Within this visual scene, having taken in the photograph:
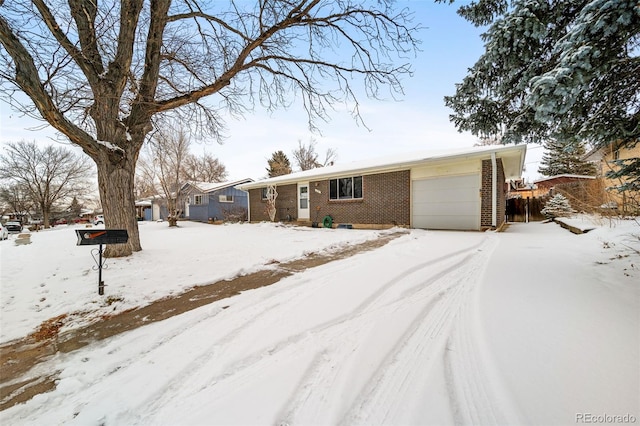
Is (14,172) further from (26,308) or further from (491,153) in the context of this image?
(491,153)

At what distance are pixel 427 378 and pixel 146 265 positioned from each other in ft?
15.9

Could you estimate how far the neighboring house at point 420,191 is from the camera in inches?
320

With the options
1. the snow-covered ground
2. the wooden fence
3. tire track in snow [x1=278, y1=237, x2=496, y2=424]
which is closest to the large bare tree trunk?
the snow-covered ground

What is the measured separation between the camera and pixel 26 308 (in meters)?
2.93

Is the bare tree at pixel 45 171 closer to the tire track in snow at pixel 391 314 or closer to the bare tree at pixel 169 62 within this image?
the bare tree at pixel 169 62

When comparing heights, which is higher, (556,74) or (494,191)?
(556,74)

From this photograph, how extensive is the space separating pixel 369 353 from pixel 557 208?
15.6m

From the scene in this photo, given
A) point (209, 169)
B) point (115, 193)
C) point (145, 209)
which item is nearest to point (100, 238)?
point (115, 193)

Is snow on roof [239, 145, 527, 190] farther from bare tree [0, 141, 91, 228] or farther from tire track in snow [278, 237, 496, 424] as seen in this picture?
bare tree [0, 141, 91, 228]

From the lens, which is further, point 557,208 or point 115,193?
point 557,208

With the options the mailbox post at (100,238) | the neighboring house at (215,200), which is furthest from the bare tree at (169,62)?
the neighboring house at (215,200)

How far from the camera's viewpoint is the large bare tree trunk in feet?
16.1

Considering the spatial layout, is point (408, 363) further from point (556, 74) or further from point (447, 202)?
point (447, 202)

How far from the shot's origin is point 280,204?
48.5 feet
